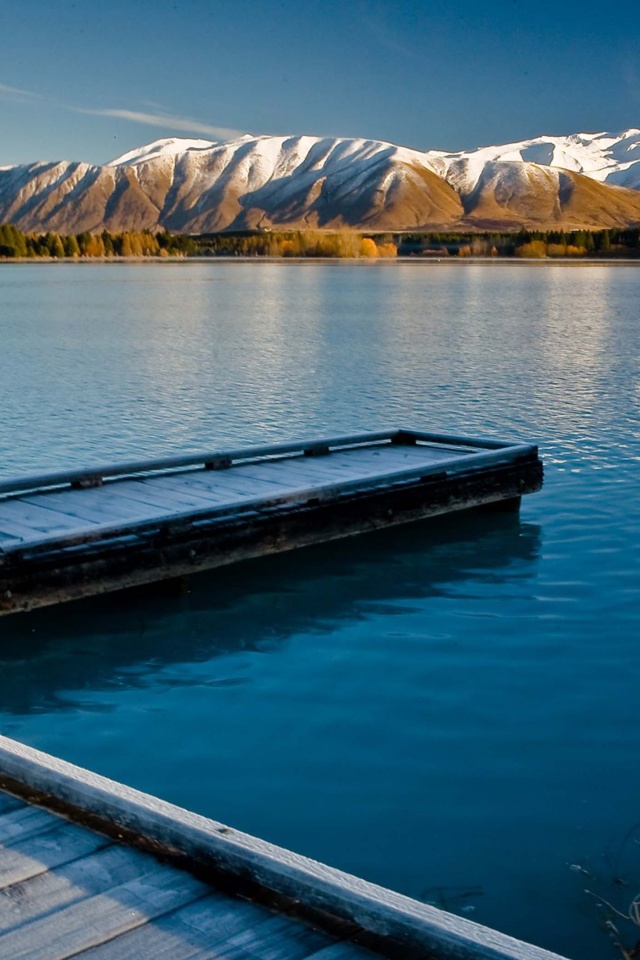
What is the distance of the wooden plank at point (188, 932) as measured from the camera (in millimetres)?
3668

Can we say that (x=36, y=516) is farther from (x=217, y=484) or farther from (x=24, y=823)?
(x=24, y=823)

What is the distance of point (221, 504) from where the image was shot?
415 inches

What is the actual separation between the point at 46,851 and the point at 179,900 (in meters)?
0.69

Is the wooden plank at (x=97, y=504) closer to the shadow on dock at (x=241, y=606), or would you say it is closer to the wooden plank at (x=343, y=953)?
the shadow on dock at (x=241, y=606)

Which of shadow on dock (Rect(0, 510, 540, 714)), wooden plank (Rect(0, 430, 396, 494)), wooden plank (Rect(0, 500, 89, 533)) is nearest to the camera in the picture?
shadow on dock (Rect(0, 510, 540, 714))

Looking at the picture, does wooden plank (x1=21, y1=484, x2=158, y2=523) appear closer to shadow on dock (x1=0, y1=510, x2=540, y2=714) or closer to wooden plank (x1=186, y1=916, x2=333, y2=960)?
shadow on dock (x1=0, y1=510, x2=540, y2=714)

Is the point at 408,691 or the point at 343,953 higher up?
the point at 343,953

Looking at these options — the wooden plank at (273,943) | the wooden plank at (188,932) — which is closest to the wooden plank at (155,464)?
the wooden plank at (188,932)

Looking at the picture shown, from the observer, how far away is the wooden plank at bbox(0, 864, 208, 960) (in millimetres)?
3695

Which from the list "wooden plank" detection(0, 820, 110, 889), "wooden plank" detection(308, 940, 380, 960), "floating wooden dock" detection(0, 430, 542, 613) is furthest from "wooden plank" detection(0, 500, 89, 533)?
"wooden plank" detection(308, 940, 380, 960)

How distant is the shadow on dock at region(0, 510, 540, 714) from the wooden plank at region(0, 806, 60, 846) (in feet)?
11.6

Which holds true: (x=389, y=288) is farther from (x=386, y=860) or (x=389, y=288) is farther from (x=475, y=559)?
(x=386, y=860)

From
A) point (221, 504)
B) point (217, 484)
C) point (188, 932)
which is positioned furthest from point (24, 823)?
point (217, 484)

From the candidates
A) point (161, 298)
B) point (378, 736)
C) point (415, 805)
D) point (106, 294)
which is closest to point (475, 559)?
point (378, 736)
